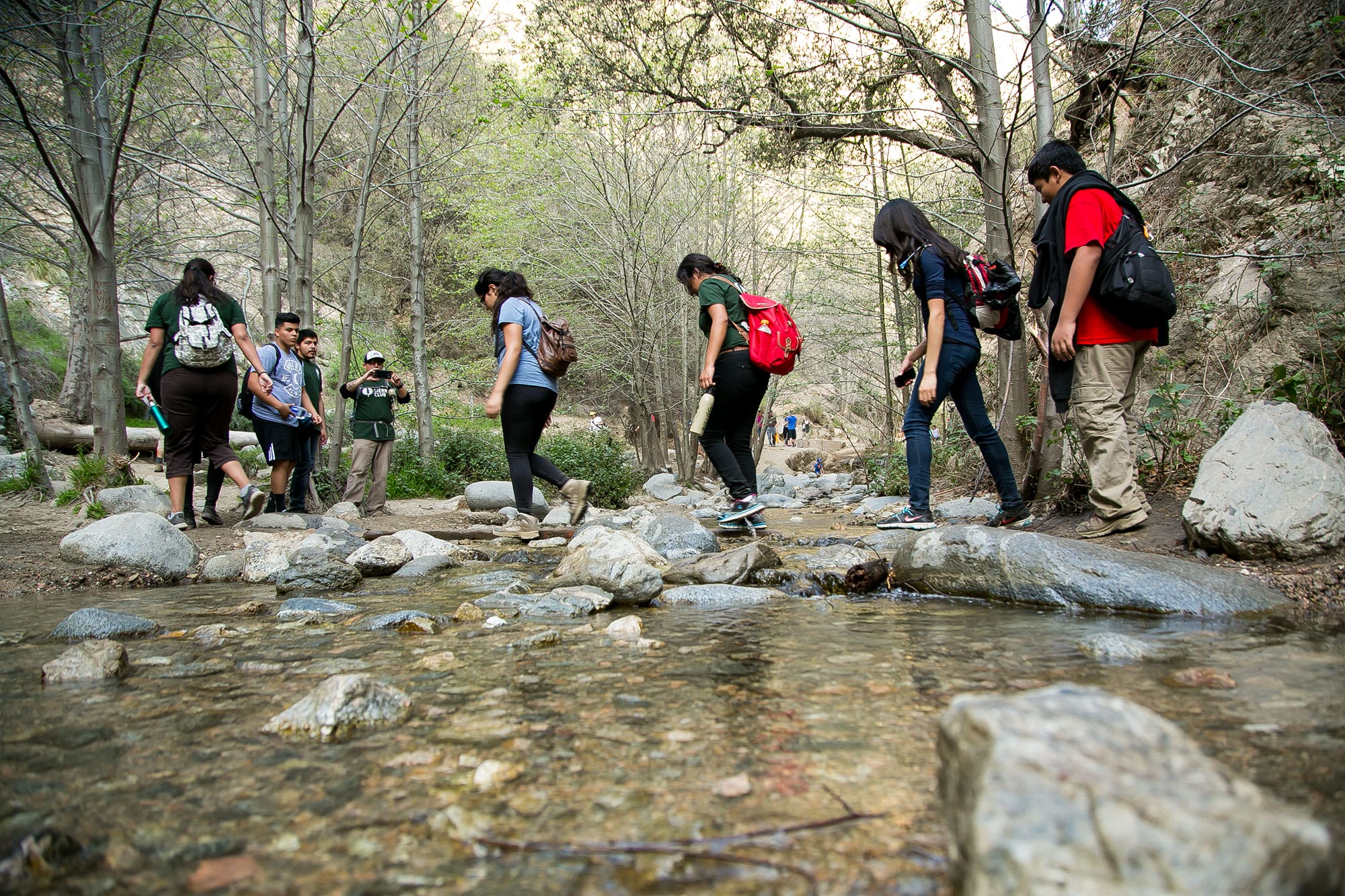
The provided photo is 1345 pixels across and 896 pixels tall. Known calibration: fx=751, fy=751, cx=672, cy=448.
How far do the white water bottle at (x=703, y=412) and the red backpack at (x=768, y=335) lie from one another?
1.42ft

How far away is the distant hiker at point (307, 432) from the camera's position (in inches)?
A: 291

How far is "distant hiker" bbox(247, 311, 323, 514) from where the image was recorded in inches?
270

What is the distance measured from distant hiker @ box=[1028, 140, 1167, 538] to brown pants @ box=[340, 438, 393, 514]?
277 inches

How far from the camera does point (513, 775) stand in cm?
151

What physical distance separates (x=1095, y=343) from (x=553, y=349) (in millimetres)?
3659

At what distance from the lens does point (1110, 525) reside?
13.0 feet

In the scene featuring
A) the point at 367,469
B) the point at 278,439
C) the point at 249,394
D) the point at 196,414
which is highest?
the point at 249,394

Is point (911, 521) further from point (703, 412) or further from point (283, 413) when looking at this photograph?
point (283, 413)

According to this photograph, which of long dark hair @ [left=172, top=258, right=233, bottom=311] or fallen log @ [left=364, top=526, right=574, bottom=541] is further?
fallen log @ [left=364, top=526, right=574, bottom=541]

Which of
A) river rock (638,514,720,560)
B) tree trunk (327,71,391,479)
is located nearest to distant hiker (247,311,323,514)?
tree trunk (327,71,391,479)

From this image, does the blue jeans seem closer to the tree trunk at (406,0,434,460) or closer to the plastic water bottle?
the plastic water bottle

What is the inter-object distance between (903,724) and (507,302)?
4.75 m

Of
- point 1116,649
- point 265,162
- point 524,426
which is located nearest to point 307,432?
point 524,426

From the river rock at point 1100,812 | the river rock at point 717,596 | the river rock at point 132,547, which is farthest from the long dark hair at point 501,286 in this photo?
the river rock at point 1100,812
